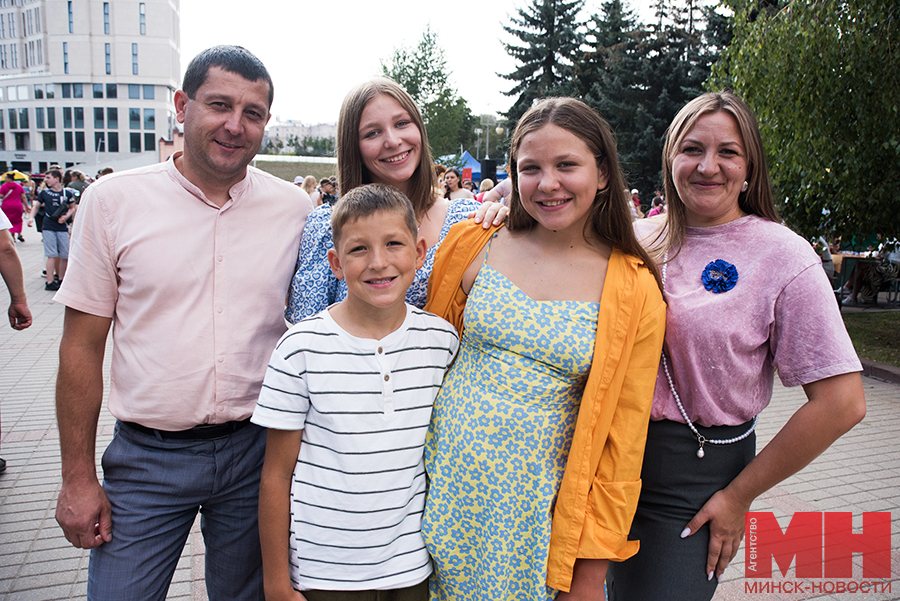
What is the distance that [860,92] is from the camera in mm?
7129

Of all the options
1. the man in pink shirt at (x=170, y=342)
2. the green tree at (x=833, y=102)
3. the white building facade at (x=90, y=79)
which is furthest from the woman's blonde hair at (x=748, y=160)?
the white building facade at (x=90, y=79)

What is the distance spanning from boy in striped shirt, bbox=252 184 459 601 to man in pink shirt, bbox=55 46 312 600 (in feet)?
1.31

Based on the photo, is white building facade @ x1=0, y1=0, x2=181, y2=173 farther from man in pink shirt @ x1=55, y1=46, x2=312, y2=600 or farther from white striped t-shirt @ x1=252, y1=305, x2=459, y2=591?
white striped t-shirt @ x1=252, y1=305, x2=459, y2=591

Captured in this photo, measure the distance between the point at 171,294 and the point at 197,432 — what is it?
48 centimetres

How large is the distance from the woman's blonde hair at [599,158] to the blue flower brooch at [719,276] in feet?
0.51

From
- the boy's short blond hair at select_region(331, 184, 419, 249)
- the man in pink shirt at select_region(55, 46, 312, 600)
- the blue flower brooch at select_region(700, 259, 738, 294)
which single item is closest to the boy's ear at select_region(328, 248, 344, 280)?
the boy's short blond hair at select_region(331, 184, 419, 249)

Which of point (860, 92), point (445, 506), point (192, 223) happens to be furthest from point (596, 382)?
point (860, 92)

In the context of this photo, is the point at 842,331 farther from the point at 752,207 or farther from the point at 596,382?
the point at 596,382

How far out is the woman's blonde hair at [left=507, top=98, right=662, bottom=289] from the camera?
6.40 feet

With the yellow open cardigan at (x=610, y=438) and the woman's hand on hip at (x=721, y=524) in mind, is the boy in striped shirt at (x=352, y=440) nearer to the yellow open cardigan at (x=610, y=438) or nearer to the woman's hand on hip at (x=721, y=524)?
the yellow open cardigan at (x=610, y=438)

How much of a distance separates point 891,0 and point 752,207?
6.94m

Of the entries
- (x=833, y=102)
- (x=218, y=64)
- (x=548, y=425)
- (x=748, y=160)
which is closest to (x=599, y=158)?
(x=748, y=160)

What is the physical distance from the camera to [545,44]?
1344 inches

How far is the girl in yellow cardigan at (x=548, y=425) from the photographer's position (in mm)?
1811
